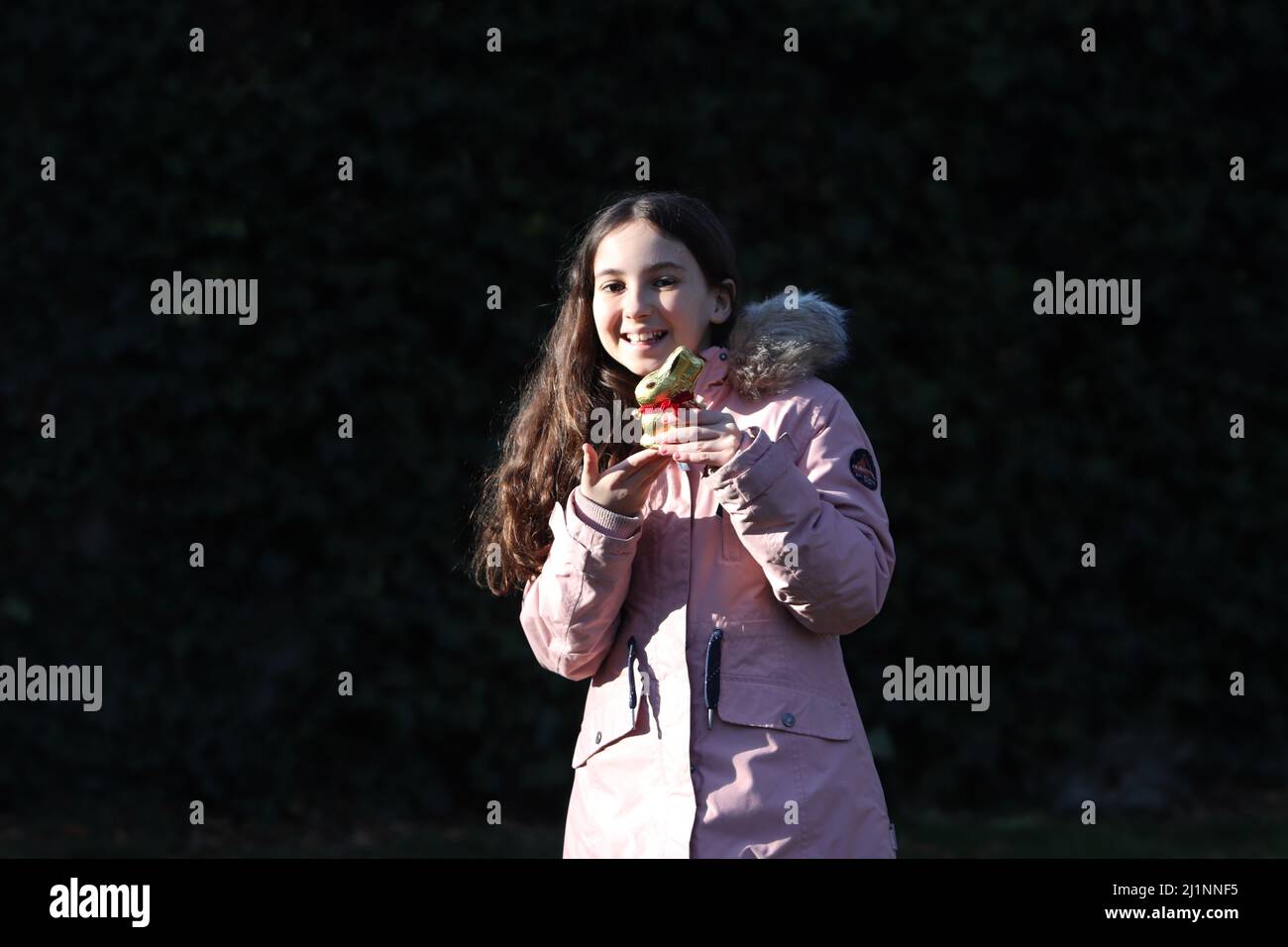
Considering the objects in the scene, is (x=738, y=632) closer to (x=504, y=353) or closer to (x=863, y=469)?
(x=863, y=469)

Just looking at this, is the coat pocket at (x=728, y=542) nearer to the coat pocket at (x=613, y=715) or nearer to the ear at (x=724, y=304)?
the coat pocket at (x=613, y=715)

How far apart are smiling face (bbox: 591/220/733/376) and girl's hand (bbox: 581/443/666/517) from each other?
0.78 feet

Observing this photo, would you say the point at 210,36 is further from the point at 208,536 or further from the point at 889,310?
the point at 889,310

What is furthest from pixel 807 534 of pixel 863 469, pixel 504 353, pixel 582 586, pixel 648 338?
pixel 504 353

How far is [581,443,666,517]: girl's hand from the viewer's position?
7.55 feet

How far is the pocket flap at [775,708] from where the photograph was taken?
2.27 meters

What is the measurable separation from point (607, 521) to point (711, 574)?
200 millimetres

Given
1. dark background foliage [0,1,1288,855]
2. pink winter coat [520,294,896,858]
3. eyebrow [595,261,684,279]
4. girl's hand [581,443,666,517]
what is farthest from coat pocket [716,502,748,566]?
dark background foliage [0,1,1288,855]

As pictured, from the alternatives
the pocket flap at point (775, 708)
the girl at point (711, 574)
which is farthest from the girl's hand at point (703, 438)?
the pocket flap at point (775, 708)

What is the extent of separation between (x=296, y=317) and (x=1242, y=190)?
3.41 meters

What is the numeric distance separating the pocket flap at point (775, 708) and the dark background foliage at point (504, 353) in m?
2.54

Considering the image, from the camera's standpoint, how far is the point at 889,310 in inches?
201

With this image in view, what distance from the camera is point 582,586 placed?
2.32 meters
